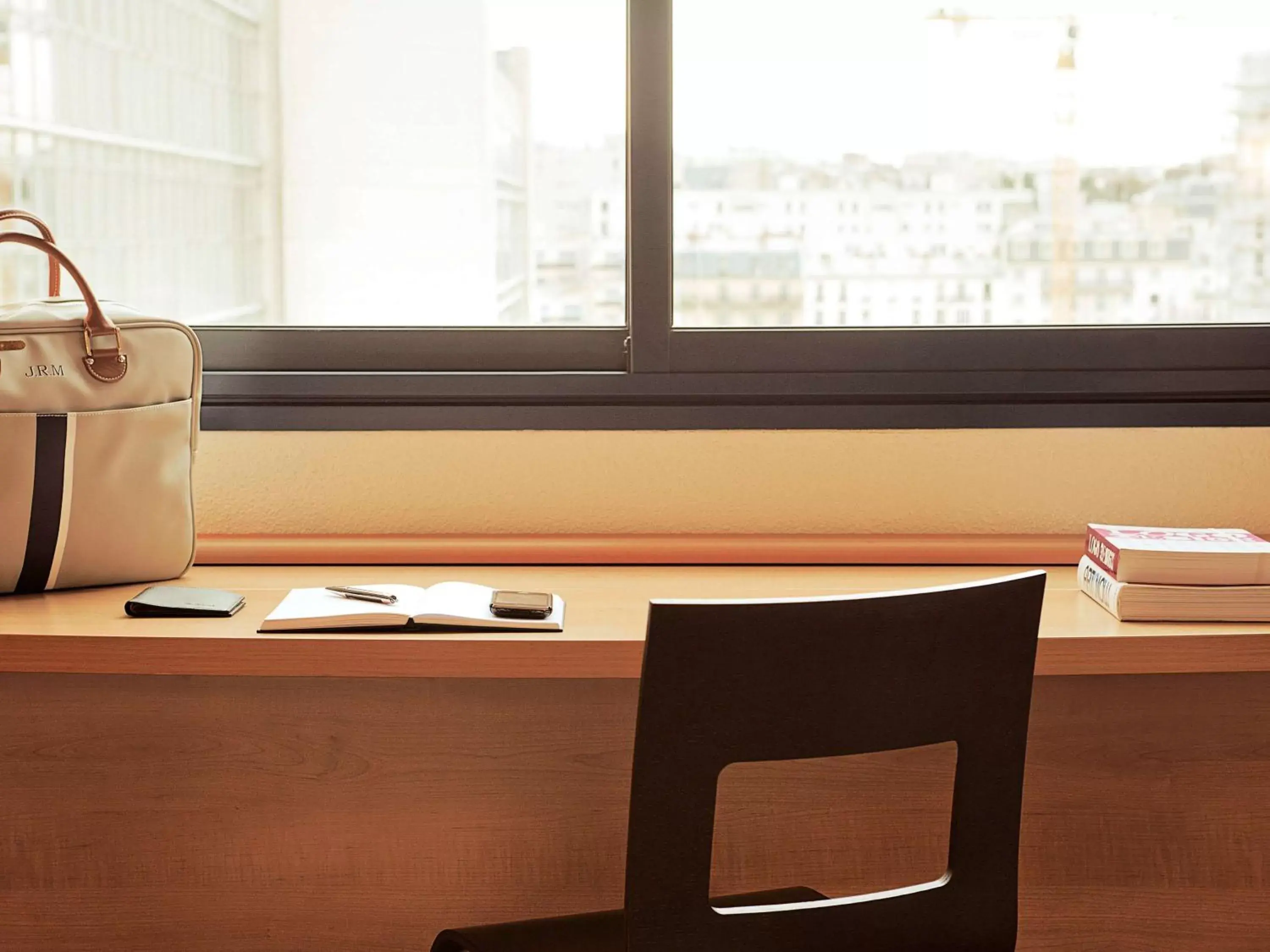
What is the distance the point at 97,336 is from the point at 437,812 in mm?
715

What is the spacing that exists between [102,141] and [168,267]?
20 centimetres

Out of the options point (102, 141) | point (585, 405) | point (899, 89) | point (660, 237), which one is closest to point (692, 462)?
point (585, 405)

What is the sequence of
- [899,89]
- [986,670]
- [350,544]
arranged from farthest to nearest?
[899,89] → [350,544] → [986,670]

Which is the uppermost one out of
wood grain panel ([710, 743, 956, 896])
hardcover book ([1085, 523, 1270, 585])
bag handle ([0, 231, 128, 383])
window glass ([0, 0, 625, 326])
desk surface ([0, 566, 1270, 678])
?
window glass ([0, 0, 625, 326])

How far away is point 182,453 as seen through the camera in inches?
55.8

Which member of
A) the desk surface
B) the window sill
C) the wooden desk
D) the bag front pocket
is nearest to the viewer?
the desk surface

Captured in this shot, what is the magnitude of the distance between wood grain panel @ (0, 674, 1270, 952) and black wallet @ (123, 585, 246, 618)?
0.17 meters

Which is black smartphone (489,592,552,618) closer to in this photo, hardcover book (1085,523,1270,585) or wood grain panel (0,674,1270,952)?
wood grain panel (0,674,1270,952)

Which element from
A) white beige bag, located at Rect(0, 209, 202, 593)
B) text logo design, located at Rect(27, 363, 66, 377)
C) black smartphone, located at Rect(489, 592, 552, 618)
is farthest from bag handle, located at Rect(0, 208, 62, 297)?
black smartphone, located at Rect(489, 592, 552, 618)

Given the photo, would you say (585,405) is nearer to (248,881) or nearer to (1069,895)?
(248,881)

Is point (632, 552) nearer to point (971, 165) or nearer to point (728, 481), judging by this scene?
point (728, 481)

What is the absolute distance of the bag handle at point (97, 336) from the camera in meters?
1.34

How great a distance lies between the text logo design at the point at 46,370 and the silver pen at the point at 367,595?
41 cm

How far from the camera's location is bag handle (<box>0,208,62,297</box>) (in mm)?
1356
